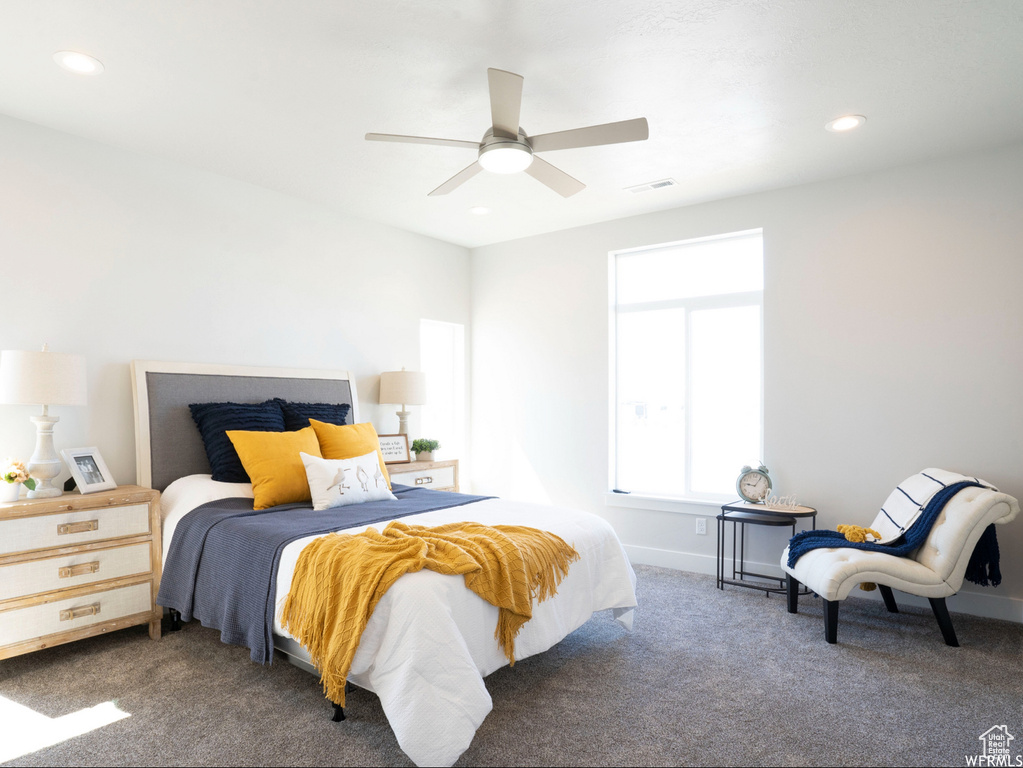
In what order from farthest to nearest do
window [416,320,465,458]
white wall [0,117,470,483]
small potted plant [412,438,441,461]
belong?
window [416,320,465,458]
small potted plant [412,438,441,461]
white wall [0,117,470,483]

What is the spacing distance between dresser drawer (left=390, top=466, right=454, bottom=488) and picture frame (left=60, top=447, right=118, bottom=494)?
1.77 m

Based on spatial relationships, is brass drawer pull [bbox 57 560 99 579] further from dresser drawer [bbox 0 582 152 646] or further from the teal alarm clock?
the teal alarm clock

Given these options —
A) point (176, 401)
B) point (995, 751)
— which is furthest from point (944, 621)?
point (176, 401)

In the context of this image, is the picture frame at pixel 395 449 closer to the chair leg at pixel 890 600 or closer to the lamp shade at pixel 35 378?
the lamp shade at pixel 35 378

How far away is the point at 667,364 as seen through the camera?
191 inches

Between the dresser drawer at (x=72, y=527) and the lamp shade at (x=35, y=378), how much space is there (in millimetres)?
534

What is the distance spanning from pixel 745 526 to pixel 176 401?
3.76m

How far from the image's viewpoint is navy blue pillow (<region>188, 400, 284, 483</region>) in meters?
3.50

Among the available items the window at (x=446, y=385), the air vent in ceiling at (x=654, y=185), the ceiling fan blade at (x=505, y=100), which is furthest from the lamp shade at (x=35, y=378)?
the air vent in ceiling at (x=654, y=185)

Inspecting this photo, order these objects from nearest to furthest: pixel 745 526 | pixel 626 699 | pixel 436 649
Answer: pixel 436 649 → pixel 626 699 → pixel 745 526

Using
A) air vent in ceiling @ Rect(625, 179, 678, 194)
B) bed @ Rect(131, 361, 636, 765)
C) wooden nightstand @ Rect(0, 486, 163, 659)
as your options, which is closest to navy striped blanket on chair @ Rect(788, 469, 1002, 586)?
bed @ Rect(131, 361, 636, 765)

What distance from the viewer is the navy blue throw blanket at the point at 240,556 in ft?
8.42

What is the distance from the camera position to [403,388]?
15.9 ft

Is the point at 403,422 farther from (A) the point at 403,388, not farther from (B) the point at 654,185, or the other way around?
(B) the point at 654,185
